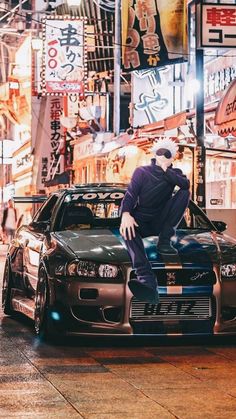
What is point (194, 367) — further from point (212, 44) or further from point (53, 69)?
point (53, 69)

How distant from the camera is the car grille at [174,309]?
405 inches

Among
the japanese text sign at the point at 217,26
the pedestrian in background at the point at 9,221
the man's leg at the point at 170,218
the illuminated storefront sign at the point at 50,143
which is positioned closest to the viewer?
the man's leg at the point at 170,218

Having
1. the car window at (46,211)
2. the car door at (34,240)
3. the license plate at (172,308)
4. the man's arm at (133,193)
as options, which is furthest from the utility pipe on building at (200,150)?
the license plate at (172,308)

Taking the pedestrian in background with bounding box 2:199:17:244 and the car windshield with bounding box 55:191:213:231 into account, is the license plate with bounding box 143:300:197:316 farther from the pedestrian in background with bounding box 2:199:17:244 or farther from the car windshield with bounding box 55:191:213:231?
the pedestrian in background with bounding box 2:199:17:244

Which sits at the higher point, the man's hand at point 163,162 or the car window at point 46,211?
the man's hand at point 163,162

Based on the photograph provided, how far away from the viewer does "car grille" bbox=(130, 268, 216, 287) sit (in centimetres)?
1030

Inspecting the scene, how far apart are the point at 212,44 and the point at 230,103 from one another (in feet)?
4.76

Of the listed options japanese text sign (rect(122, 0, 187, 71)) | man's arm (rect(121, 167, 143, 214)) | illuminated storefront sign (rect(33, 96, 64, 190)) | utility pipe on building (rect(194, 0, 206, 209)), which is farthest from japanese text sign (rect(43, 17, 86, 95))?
man's arm (rect(121, 167, 143, 214))

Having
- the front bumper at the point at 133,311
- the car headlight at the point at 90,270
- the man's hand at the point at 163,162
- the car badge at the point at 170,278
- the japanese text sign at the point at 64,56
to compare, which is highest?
the japanese text sign at the point at 64,56

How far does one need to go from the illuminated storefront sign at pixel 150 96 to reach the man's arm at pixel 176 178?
22656mm

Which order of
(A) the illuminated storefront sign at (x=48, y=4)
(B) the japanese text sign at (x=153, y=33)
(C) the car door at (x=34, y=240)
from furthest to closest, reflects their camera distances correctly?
1. (A) the illuminated storefront sign at (x=48, y=4)
2. (B) the japanese text sign at (x=153, y=33)
3. (C) the car door at (x=34, y=240)

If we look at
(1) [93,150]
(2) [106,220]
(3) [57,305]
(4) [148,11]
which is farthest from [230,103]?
(1) [93,150]

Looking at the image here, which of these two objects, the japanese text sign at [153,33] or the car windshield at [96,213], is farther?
the japanese text sign at [153,33]

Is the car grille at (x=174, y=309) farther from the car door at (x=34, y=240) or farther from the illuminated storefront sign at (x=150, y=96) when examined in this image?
the illuminated storefront sign at (x=150, y=96)
